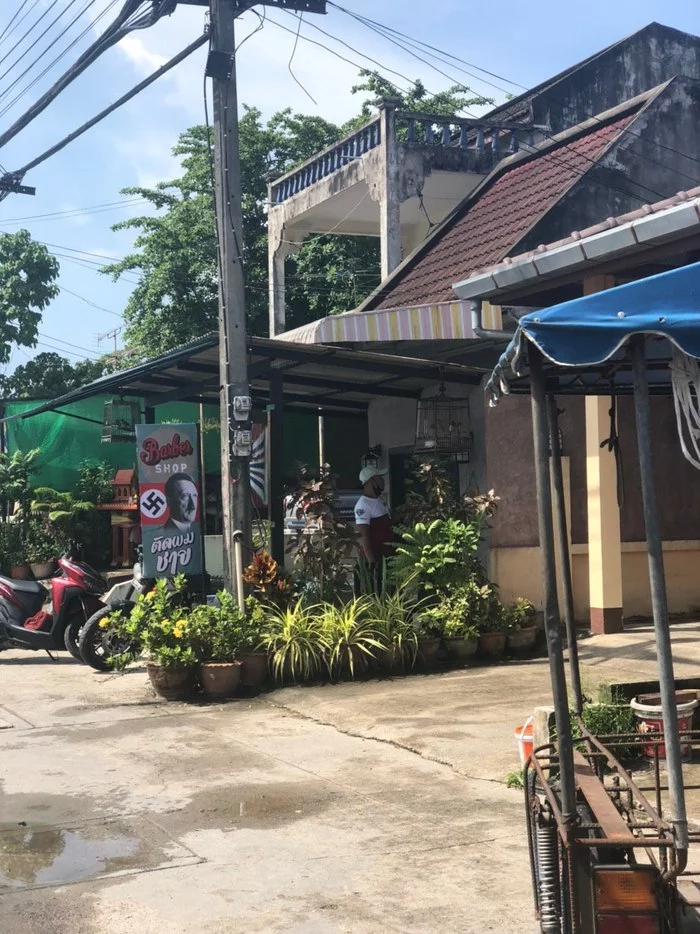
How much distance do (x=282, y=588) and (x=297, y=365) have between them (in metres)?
2.81

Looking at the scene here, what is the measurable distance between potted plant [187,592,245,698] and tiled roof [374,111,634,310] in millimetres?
5162

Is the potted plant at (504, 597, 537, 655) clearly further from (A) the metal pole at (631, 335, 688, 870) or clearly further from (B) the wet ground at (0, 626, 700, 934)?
(A) the metal pole at (631, 335, 688, 870)

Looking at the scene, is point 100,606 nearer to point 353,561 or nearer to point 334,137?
point 353,561

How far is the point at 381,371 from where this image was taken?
11.6 m

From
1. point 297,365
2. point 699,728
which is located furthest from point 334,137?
point 699,728

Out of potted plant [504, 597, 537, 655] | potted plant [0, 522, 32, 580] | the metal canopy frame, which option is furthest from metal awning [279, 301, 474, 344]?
potted plant [0, 522, 32, 580]

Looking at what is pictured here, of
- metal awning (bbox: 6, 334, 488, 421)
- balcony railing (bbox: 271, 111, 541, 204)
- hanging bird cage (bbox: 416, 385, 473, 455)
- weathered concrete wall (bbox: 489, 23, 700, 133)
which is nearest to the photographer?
metal awning (bbox: 6, 334, 488, 421)

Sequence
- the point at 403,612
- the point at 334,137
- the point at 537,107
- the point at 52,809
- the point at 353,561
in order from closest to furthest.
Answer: the point at 52,809, the point at 403,612, the point at 353,561, the point at 537,107, the point at 334,137

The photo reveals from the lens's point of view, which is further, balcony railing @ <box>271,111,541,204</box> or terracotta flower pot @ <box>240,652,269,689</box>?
balcony railing @ <box>271,111,541,204</box>

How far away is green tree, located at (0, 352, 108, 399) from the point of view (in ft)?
82.4

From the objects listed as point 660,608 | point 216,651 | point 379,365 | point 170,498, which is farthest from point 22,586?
point 660,608

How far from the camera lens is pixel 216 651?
8977 millimetres

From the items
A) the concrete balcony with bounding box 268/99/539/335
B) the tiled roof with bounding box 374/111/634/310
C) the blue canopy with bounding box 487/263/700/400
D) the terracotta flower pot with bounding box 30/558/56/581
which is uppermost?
the concrete balcony with bounding box 268/99/539/335

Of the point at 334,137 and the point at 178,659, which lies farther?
the point at 334,137
